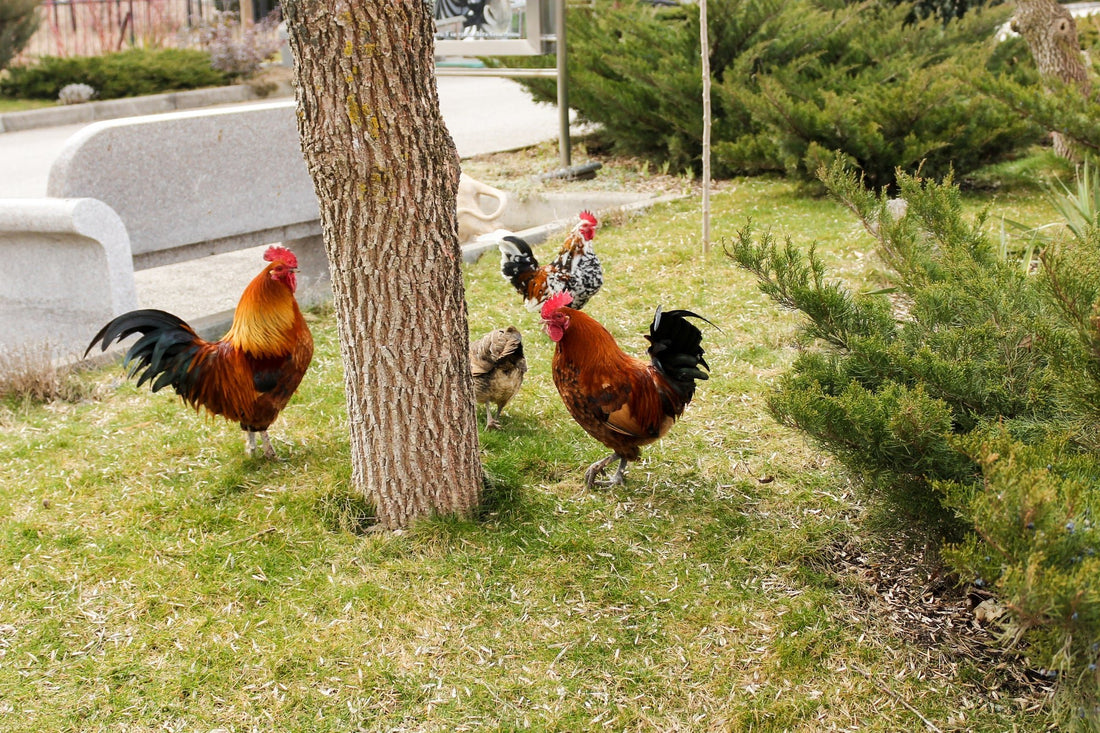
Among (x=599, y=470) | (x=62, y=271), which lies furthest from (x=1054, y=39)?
(x=62, y=271)

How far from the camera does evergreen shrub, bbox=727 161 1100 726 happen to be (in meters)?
2.05

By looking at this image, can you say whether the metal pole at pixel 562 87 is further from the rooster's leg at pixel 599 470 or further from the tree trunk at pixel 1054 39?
the rooster's leg at pixel 599 470

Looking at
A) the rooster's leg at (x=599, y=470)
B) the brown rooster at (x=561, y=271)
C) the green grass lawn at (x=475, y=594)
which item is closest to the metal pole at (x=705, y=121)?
the brown rooster at (x=561, y=271)

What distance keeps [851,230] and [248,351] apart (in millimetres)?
5401

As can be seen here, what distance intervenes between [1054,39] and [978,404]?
716 cm

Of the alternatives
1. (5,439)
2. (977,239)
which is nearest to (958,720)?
(977,239)

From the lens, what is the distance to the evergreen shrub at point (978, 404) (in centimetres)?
205

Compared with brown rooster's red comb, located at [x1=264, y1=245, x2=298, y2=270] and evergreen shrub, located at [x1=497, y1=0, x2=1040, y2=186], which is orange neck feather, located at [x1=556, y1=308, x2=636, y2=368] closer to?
brown rooster's red comb, located at [x1=264, y1=245, x2=298, y2=270]

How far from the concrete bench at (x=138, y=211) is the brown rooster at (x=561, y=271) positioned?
5.27 feet

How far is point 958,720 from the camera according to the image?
9.50 ft

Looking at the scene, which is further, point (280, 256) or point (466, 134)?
point (466, 134)

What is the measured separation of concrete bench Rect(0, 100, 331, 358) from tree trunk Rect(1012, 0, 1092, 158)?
260 inches

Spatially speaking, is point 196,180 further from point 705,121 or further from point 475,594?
point 475,594

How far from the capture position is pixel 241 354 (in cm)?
430
